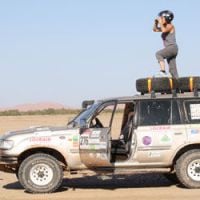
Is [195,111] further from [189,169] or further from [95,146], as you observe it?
[95,146]

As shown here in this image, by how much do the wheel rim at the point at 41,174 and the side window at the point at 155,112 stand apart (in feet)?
6.41

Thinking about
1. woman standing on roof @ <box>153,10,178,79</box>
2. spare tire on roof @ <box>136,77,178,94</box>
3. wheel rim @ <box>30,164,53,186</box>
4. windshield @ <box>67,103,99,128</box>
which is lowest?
wheel rim @ <box>30,164,53,186</box>

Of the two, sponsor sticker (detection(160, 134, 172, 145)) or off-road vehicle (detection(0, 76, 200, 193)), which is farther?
sponsor sticker (detection(160, 134, 172, 145))

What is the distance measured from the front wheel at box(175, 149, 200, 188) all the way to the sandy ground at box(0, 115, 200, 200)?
0.62 ft

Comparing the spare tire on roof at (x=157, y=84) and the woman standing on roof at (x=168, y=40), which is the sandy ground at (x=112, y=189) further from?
the woman standing on roof at (x=168, y=40)

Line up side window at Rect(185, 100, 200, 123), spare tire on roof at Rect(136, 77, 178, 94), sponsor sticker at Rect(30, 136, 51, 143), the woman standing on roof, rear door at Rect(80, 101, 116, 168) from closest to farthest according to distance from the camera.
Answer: rear door at Rect(80, 101, 116, 168) < sponsor sticker at Rect(30, 136, 51, 143) < side window at Rect(185, 100, 200, 123) < spare tire on roof at Rect(136, 77, 178, 94) < the woman standing on roof

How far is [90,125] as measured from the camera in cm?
1240

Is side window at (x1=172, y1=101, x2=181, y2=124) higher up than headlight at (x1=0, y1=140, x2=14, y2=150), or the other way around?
side window at (x1=172, y1=101, x2=181, y2=124)

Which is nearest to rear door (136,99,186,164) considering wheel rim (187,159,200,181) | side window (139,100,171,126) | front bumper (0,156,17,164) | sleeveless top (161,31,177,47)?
side window (139,100,171,126)

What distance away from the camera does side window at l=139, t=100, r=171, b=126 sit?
1243 centimetres

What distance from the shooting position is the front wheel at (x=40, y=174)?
39.9 feet

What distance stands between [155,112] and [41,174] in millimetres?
2451

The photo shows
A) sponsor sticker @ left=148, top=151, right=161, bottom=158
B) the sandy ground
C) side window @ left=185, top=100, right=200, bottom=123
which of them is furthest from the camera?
side window @ left=185, top=100, right=200, bottom=123

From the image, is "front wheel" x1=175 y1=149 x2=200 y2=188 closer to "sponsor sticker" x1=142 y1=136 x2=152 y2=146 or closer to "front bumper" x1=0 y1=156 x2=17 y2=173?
"sponsor sticker" x1=142 y1=136 x2=152 y2=146
